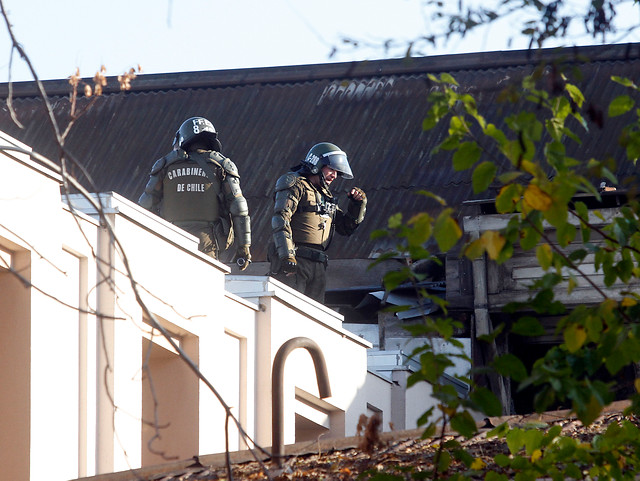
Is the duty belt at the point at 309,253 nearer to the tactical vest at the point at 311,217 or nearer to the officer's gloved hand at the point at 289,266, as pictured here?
the tactical vest at the point at 311,217

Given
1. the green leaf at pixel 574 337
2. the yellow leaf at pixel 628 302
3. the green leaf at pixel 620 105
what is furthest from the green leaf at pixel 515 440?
the green leaf at pixel 620 105

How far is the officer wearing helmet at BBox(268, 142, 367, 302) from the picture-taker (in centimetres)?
1071

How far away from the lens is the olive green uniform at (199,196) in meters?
10.1

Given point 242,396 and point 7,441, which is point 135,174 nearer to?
point 242,396

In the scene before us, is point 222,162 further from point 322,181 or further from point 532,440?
point 532,440

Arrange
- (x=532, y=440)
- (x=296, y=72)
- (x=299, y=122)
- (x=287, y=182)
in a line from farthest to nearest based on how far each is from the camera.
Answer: (x=296, y=72) → (x=299, y=122) → (x=287, y=182) → (x=532, y=440)

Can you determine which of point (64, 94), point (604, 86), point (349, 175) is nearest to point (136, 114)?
point (64, 94)

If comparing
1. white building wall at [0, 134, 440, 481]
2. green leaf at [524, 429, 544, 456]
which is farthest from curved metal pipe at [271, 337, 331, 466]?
green leaf at [524, 429, 544, 456]

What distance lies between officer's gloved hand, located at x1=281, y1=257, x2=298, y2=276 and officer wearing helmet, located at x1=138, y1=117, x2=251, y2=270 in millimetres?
417

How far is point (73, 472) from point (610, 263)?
3539mm

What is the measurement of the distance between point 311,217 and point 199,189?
1.23 meters

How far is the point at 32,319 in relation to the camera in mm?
6176

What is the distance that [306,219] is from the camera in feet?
36.0

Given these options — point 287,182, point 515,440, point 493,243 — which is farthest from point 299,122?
point 493,243
